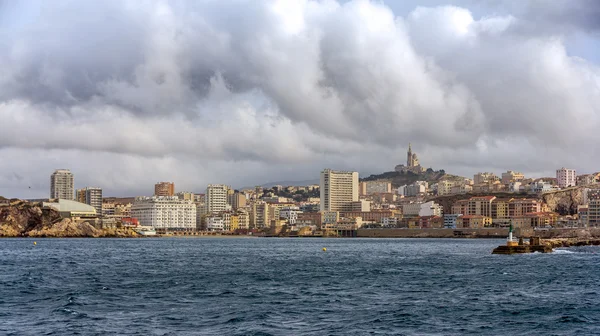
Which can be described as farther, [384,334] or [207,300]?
[207,300]

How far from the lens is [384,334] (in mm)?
28797

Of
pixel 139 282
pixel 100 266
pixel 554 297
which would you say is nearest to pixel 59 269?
pixel 100 266

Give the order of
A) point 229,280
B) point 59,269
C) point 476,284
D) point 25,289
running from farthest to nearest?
point 59,269 < point 229,280 < point 476,284 < point 25,289

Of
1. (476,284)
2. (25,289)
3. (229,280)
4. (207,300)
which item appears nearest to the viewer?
(207,300)

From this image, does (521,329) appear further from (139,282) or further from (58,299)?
(139,282)

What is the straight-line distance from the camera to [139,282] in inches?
1886

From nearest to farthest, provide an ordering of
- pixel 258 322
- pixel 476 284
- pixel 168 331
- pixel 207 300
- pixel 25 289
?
pixel 168 331
pixel 258 322
pixel 207 300
pixel 25 289
pixel 476 284

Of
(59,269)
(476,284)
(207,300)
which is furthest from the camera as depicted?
(59,269)

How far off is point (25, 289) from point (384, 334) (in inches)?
937

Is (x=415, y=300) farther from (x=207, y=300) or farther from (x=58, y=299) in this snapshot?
(x=58, y=299)

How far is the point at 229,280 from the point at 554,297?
20631mm

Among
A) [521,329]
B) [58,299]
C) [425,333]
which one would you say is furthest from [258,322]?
[58,299]

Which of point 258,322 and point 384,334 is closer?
point 384,334

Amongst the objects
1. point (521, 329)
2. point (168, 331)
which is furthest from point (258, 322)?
point (521, 329)
